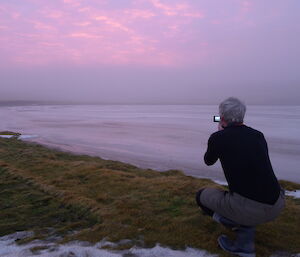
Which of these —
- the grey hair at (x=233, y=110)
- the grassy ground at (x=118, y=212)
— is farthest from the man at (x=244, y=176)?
the grassy ground at (x=118, y=212)

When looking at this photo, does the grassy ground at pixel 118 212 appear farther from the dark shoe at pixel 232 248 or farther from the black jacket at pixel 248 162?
the black jacket at pixel 248 162

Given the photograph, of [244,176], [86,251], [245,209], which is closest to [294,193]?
[245,209]

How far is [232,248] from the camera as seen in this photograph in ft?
13.0

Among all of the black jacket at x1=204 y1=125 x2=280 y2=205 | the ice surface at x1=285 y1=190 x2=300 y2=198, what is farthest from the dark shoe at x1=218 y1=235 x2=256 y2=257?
the ice surface at x1=285 y1=190 x2=300 y2=198

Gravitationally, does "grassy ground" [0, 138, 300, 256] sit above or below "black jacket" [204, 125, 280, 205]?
below

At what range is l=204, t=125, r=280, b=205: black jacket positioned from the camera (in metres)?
3.64

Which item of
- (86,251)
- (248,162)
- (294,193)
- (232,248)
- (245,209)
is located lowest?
(294,193)

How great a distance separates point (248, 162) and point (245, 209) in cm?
58

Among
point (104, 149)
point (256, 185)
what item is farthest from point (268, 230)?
point (104, 149)

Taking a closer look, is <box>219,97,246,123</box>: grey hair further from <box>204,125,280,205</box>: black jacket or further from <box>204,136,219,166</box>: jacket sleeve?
<box>204,136,219,166</box>: jacket sleeve

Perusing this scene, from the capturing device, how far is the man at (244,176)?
365 cm

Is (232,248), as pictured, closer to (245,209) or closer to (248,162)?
(245,209)

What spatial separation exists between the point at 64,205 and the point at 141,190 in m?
1.76

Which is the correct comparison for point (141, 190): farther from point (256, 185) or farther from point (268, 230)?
point (256, 185)
